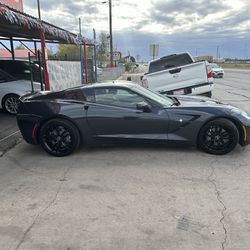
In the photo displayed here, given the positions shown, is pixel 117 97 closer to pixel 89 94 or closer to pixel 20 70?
pixel 89 94

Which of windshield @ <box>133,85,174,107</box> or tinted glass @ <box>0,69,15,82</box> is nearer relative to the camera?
windshield @ <box>133,85,174,107</box>

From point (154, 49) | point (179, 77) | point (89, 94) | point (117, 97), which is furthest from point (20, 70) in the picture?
point (154, 49)

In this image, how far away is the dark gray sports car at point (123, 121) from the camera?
5.31 m

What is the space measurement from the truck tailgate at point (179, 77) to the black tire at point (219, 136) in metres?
4.39

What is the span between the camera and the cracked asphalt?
3.00 metres

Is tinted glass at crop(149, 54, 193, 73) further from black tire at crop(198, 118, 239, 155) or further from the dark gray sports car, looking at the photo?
black tire at crop(198, 118, 239, 155)

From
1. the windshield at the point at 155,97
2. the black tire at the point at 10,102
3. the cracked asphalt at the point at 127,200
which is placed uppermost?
the windshield at the point at 155,97

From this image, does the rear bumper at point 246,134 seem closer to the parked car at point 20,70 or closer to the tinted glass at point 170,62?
the tinted glass at point 170,62

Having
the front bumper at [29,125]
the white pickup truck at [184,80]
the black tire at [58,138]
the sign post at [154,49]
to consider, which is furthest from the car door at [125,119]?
the sign post at [154,49]

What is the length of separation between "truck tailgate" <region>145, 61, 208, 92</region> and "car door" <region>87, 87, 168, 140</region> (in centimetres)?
433

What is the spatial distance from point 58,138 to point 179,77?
5207mm

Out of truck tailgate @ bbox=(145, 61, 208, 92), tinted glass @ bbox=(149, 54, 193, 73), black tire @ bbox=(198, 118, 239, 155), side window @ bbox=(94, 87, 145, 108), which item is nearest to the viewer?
black tire @ bbox=(198, 118, 239, 155)

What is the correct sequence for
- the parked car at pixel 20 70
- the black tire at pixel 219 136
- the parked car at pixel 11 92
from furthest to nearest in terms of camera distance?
1. the parked car at pixel 20 70
2. the parked car at pixel 11 92
3. the black tire at pixel 219 136

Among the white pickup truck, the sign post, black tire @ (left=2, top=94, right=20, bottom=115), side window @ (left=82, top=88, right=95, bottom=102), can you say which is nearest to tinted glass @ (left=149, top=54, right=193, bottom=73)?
the white pickup truck
